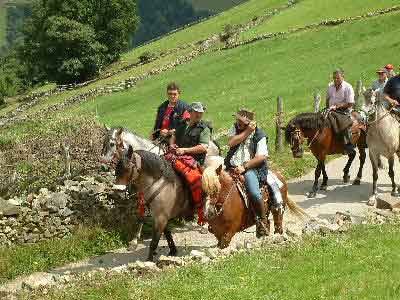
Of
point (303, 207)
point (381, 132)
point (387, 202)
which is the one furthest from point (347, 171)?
point (387, 202)

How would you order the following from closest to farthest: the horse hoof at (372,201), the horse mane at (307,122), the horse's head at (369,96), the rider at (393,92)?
the horse hoof at (372,201)
the horse's head at (369,96)
the rider at (393,92)
the horse mane at (307,122)

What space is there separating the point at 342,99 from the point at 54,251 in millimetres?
9023

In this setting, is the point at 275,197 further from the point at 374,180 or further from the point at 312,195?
the point at 312,195

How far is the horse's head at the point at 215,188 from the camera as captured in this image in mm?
11234

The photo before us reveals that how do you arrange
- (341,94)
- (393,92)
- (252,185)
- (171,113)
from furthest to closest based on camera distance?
(341,94) < (393,92) < (171,113) < (252,185)

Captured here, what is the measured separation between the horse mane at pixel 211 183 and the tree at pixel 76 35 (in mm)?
52298

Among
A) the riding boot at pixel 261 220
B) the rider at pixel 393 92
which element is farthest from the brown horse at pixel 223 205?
the rider at pixel 393 92

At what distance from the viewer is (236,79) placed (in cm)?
4241

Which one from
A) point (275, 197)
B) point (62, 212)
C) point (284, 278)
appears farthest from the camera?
point (62, 212)

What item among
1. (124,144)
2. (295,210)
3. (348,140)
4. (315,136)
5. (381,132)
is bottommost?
(295,210)

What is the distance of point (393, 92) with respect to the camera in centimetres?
1661

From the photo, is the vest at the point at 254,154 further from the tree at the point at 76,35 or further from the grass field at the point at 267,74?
the tree at the point at 76,35

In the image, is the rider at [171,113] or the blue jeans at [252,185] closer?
the blue jeans at [252,185]

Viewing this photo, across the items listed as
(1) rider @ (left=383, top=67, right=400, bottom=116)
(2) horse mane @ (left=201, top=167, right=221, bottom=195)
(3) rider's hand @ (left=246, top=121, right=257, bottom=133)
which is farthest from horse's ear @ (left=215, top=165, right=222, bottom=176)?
(1) rider @ (left=383, top=67, right=400, bottom=116)
